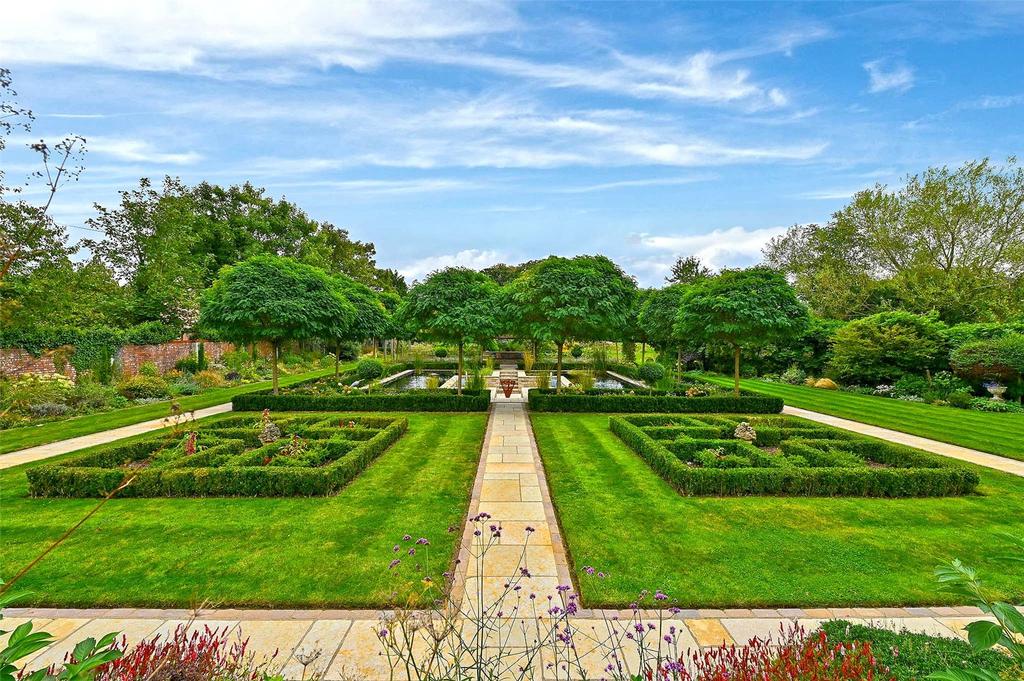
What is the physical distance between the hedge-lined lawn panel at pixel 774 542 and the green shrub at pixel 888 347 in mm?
12721

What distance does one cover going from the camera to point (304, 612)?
14.1 ft

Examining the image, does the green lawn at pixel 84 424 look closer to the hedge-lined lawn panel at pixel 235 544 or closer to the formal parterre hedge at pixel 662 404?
the hedge-lined lawn panel at pixel 235 544

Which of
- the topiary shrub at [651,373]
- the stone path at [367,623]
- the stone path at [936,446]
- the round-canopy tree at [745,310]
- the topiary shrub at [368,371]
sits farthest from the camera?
the topiary shrub at [368,371]

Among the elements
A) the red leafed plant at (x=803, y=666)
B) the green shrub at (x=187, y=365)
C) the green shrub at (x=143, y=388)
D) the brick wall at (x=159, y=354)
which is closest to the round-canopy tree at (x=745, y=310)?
the red leafed plant at (x=803, y=666)

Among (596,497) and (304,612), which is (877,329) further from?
(304,612)

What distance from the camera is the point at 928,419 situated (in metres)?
13.1

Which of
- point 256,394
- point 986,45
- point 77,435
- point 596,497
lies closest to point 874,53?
point 986,45

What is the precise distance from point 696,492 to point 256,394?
521 inches

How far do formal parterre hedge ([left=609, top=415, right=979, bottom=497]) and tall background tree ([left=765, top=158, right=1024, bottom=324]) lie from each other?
19.9 m

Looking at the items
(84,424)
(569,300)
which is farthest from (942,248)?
(84,424)

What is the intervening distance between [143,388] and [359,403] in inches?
351

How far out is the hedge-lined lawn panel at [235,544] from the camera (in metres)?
4.51

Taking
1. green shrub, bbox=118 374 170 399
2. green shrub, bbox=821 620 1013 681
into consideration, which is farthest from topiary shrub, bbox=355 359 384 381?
green shrub, bbox=821 620 1013 681

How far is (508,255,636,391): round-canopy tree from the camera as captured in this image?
13.8 m
